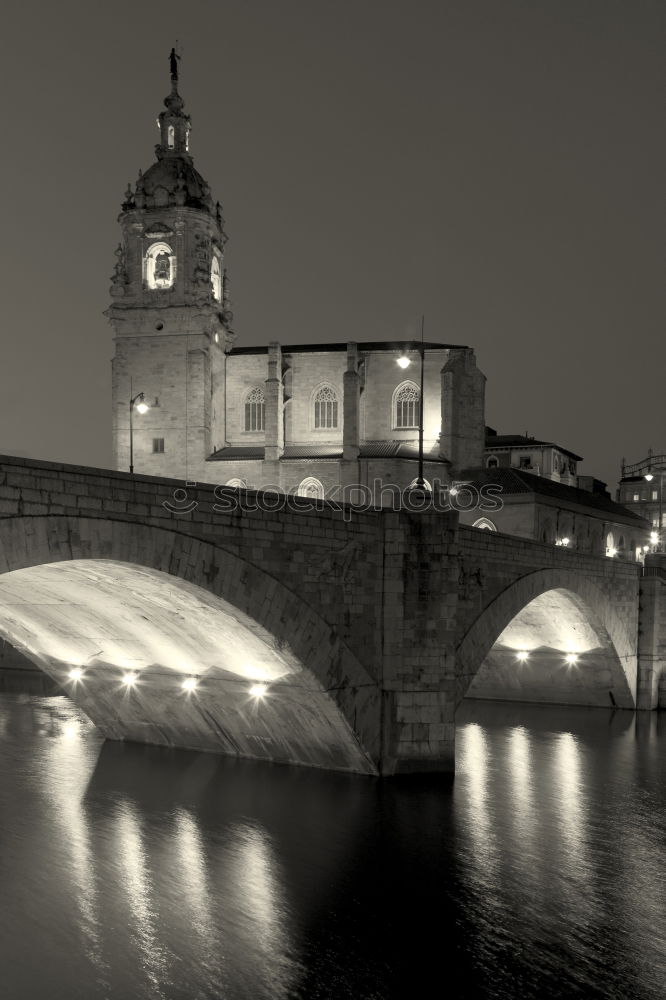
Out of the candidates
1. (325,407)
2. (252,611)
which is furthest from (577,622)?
(325,407)

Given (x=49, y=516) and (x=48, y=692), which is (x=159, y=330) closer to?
(x=48, y=692)

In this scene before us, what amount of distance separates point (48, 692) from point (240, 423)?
31.9 meters

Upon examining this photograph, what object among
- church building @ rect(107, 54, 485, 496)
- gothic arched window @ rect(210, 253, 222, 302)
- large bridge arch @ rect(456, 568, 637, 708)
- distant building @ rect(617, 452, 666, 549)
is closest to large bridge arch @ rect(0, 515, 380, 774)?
large bridge arch @ rect(456, 568, 637, 708)

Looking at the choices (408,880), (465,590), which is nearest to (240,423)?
(465,590)

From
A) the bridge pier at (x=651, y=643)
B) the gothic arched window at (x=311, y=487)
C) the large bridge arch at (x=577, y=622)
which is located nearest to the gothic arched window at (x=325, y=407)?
the gothic arched window at (x=311, y=487)

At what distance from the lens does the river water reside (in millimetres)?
13930

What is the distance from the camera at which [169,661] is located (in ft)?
78.0

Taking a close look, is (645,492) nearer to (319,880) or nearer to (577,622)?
(577,622)

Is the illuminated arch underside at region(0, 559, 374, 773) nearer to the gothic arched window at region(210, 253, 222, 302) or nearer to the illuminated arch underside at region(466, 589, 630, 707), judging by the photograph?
the illuminated arch underside at region(466, 589, 630, 707)

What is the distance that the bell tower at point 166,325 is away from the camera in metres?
66.5

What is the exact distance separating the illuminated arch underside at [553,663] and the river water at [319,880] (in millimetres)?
10859

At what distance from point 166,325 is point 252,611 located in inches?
A: 1966

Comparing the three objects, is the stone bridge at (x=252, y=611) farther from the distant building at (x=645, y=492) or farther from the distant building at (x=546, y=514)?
the distant building at (x=645, y=492)

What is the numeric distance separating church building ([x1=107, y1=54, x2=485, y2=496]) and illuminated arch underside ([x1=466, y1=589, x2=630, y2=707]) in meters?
23.3
